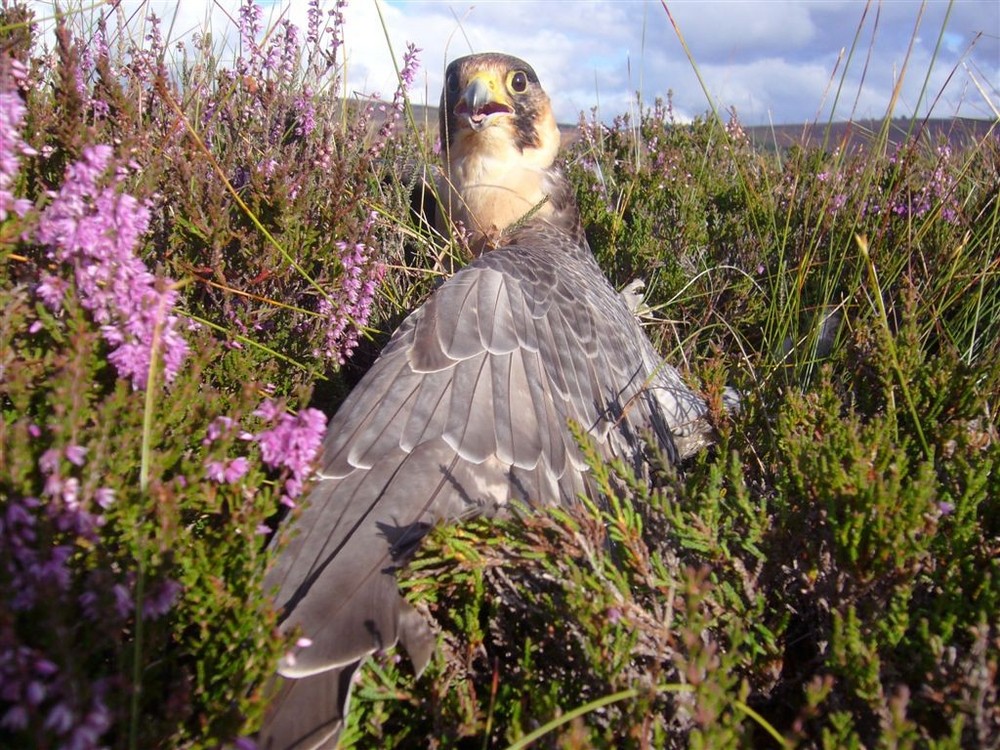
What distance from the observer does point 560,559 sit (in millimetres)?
1446

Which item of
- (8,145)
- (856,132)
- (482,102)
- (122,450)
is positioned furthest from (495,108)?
(856,132)

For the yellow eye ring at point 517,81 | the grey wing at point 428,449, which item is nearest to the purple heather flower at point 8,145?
the grey wing at point 428,449

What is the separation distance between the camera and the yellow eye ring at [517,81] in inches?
138

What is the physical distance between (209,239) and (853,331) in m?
2.01

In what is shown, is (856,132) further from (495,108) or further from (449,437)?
(449,437)

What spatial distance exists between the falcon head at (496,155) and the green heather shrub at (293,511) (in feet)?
3.67

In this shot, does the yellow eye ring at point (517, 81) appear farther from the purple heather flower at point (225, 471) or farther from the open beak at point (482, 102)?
the purple heather flower at point (225, 471)

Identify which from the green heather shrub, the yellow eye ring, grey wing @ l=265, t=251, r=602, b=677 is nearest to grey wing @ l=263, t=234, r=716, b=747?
grey wing @ l=265, t=251, r=602, b=677

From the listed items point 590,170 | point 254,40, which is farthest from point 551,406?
point 590,170

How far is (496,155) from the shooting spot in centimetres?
347

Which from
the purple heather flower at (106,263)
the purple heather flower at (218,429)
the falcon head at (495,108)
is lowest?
the purple heather flower at (218,429)

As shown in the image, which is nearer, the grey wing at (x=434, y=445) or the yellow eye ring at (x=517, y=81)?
the grey wing at (x=434, y=445)

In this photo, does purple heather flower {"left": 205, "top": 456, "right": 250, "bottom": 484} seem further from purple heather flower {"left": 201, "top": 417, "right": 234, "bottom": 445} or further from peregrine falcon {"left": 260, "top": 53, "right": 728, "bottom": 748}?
peregrine falcon {"left": 260, "top": 53, "right": 728, "bottom": 748}

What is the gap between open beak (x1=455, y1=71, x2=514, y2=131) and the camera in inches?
133
